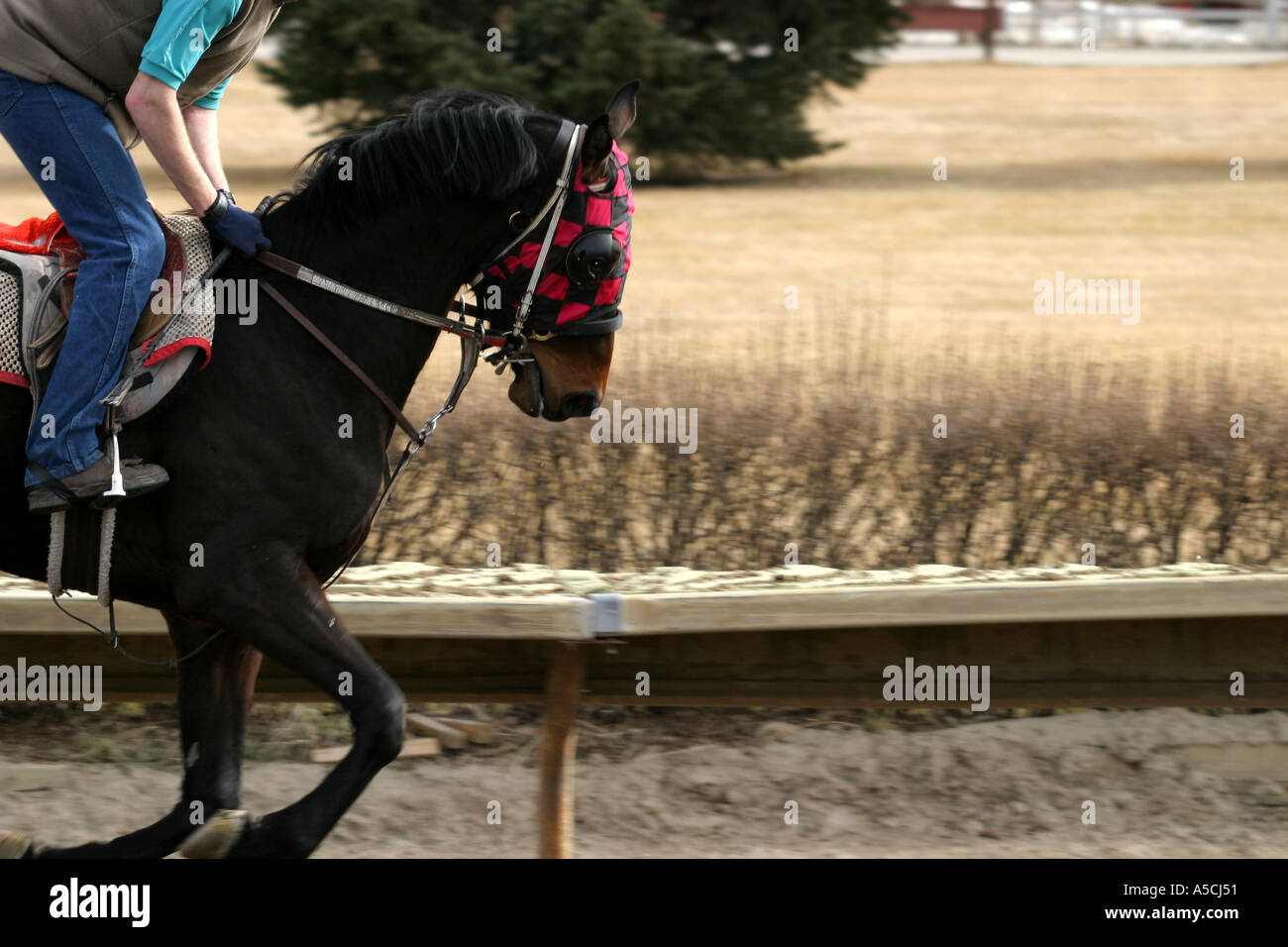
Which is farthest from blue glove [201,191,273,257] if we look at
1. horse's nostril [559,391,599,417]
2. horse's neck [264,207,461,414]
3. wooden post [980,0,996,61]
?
wooden post [980,0,996,61]

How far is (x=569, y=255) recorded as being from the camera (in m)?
3.73

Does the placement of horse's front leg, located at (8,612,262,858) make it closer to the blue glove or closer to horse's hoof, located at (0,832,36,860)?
horse's hoof, located at (0,832,36,860)

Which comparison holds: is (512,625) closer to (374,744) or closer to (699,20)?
(374,744)

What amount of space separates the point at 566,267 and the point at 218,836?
1518mm

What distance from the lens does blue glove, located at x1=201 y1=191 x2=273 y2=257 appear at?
3666 mm

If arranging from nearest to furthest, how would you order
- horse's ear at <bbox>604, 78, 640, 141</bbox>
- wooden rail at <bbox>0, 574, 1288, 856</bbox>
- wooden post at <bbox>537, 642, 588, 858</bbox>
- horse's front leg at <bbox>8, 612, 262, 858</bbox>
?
horse's ear at <bbox>604, 78, 640, 141</bbox> < horse's front leg at <bbox>8, 612, 262, 858</bbox> < wooden post at <bbox>537, 642, 588, 858</bbox> < wooden rail at <bbox>0, 574, 1288, 856</bbox>

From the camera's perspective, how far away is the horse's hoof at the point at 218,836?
3691mm

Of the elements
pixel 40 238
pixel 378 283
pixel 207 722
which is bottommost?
pixel 207 722

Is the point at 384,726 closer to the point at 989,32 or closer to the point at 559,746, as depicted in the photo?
the point at 559,746

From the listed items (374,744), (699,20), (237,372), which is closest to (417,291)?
(237,372)

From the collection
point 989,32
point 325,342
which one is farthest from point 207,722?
point 989,32

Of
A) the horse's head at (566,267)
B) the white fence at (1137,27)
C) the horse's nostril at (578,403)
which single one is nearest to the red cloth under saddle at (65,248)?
the horse's head at (566,267)

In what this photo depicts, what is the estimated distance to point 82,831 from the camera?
177 inches

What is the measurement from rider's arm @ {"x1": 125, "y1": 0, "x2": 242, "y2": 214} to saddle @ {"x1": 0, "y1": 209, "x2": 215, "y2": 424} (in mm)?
177
